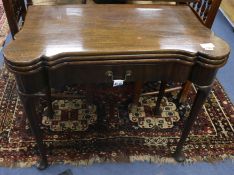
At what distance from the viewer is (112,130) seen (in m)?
1.63

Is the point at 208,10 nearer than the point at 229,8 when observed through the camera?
Yes

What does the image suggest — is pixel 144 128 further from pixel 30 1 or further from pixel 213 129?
pixel 30 1

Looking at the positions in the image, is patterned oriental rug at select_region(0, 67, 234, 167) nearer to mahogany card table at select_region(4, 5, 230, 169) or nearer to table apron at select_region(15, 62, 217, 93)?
mahogany card table at select_region(4, 5, 230, 169)

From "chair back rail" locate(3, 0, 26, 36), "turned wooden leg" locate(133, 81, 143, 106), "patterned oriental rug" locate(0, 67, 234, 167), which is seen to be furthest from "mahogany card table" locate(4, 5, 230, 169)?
"turned wooden leg" locate(133, 81, 143, 106)

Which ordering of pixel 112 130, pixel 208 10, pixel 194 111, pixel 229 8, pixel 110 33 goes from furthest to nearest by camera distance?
pixel 229 8 < pixel 112 130 < pixel 208 10 < pixel 194 111 < pixel 110 33

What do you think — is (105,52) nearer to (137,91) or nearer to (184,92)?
(137,91)

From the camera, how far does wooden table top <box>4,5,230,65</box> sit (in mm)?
960

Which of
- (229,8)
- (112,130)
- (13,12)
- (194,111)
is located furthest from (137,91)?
(229,8)

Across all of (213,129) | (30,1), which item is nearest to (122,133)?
(213,129)

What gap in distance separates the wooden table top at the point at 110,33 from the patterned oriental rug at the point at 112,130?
726mm

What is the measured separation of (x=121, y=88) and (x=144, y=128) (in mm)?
389

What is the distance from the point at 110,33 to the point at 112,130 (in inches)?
29.1

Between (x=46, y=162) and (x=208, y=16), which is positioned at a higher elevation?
(x=208, y=16)

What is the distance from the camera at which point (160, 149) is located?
156cm
